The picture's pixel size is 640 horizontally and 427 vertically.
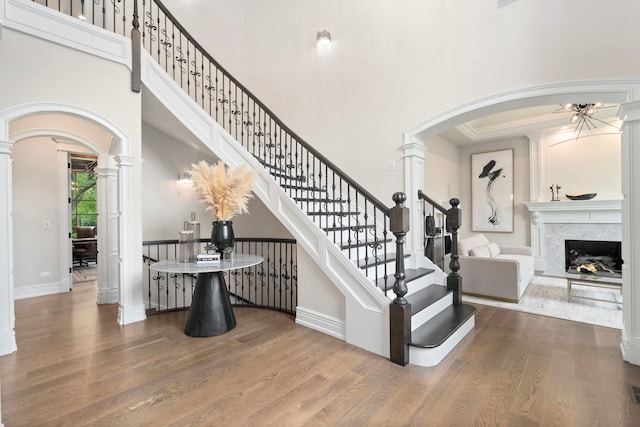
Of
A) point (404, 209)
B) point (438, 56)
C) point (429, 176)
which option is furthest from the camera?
point (429, 176)

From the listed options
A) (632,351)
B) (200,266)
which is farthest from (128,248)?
(632,351)

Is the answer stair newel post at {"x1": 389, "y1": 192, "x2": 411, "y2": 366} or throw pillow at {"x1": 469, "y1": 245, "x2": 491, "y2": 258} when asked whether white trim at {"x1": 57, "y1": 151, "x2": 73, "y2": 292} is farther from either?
throw pillow at {"x1": 469, "y1": 245, "x2": 491, "y2": 258}

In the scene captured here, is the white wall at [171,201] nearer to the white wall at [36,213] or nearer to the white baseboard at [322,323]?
the white wall at [36,213]

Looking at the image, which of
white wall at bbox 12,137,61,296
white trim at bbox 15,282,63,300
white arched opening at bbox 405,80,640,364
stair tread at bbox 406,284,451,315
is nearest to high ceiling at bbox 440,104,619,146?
white arched opening at bbox 405,80,640,364

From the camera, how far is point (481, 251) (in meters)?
5.21

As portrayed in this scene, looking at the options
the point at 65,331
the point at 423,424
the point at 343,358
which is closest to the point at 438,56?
the point at 343,358

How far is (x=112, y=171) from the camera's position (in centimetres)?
455

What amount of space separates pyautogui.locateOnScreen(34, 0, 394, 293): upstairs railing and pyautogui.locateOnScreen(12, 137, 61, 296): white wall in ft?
7.35

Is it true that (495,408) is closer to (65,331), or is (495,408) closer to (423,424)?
(423,424)

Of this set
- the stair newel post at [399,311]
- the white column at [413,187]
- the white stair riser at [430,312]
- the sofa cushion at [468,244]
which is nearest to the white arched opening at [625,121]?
the white column at [413,187]

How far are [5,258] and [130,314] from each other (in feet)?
4.10

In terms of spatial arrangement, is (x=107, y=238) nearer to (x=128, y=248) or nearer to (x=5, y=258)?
(x=128, y=248)

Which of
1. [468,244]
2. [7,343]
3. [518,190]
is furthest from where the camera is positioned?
[518,190]

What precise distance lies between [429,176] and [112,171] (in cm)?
572
